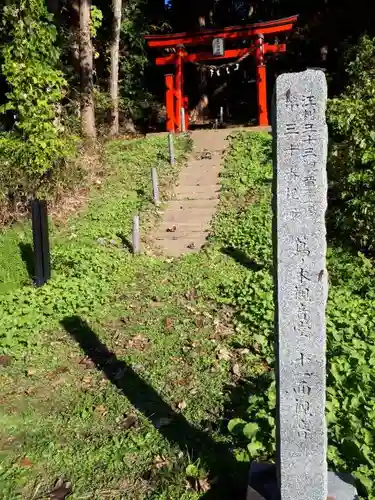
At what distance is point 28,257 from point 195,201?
4288 mm

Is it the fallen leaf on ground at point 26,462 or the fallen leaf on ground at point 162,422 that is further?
the fallen leaf on ground at point 162,422

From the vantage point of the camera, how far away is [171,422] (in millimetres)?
3834

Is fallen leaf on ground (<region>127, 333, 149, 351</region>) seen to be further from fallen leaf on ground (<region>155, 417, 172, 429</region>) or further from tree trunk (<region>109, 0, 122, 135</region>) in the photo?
tree trunk (<region>109, 0, 122, 135</region>)

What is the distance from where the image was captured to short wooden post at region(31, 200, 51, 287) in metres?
6.80

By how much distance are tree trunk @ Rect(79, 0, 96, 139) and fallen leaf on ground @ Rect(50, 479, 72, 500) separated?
36.3 feet

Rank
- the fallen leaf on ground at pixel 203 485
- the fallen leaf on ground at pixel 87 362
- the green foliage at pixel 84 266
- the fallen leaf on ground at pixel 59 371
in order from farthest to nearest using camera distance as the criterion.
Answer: the green foliage at pixel 84 266 → the fallen leaf on ground at pixel 87 362 → the fallen leaf on ground at pixel 59 371 → the fallen leaf on ground at pixel 203 485

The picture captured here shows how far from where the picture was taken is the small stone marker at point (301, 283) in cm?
222

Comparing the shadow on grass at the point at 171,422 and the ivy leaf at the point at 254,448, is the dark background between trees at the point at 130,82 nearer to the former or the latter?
the shadow on grass at the point at 171,422

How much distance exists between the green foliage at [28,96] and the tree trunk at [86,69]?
3.98 metres

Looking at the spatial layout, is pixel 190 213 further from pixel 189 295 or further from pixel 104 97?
pixel 104 97

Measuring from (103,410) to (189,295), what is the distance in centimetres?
260

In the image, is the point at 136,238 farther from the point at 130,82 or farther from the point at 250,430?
the point at 130,82

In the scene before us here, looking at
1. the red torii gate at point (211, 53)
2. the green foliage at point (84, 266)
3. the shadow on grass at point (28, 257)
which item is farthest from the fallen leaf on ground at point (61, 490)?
the red torii gate at point (211, 53)

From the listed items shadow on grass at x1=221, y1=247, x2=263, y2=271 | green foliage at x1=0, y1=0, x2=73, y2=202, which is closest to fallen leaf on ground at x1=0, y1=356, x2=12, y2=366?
shadow on grass at x1=221, y1=247, x2=263, y2=271
